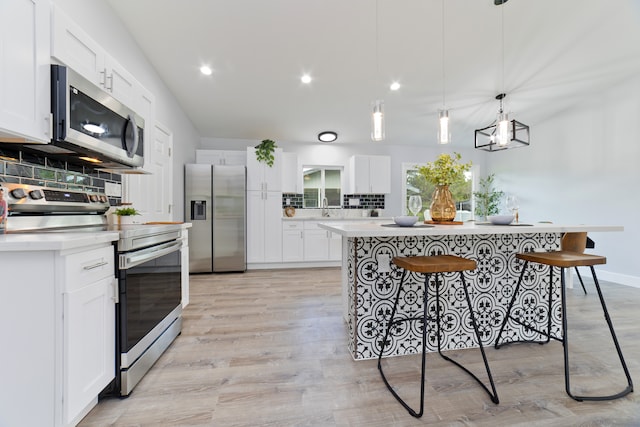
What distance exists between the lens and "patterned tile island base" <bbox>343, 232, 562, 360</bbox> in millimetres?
1876

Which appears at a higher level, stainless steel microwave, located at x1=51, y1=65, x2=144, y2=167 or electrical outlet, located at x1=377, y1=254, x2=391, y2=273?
stainless steel microwave, located at x1=51, y1=65, x2=144, y2=167

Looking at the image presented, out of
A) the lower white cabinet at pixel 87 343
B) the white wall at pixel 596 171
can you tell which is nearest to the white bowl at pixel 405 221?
the lower white cabinet at pixel 87 343

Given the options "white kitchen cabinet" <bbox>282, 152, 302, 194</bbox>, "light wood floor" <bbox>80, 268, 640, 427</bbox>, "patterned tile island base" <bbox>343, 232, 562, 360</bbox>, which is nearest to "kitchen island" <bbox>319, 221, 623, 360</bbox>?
"patterned tile island base" <bbox>343, 232, 562, 360</bbox>

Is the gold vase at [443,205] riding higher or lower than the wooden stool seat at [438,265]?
higher

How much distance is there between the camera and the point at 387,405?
1413 millimetres

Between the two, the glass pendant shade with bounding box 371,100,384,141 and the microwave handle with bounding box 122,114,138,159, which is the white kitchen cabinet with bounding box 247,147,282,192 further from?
the glass pendant shade with bounding box 371,100,384,141

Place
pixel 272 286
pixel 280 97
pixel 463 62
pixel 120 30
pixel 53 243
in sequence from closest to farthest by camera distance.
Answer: pixel 53 243
pixel 120 30
pixel 463 62
pixel 272 286
pixel 280 97

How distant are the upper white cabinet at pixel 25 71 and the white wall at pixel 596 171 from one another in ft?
19.0

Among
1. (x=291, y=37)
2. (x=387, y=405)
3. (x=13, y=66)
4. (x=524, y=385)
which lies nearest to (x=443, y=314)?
(x=524, y=385)

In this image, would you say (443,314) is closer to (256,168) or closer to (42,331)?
(42,331)

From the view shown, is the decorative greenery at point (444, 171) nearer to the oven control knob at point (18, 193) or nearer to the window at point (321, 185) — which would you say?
the oven control knob at point (18, 193)

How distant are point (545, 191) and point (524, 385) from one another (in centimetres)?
430

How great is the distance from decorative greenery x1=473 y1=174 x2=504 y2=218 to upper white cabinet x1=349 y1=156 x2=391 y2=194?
2.10 m

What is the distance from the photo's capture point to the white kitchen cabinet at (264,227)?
4.59 metres
